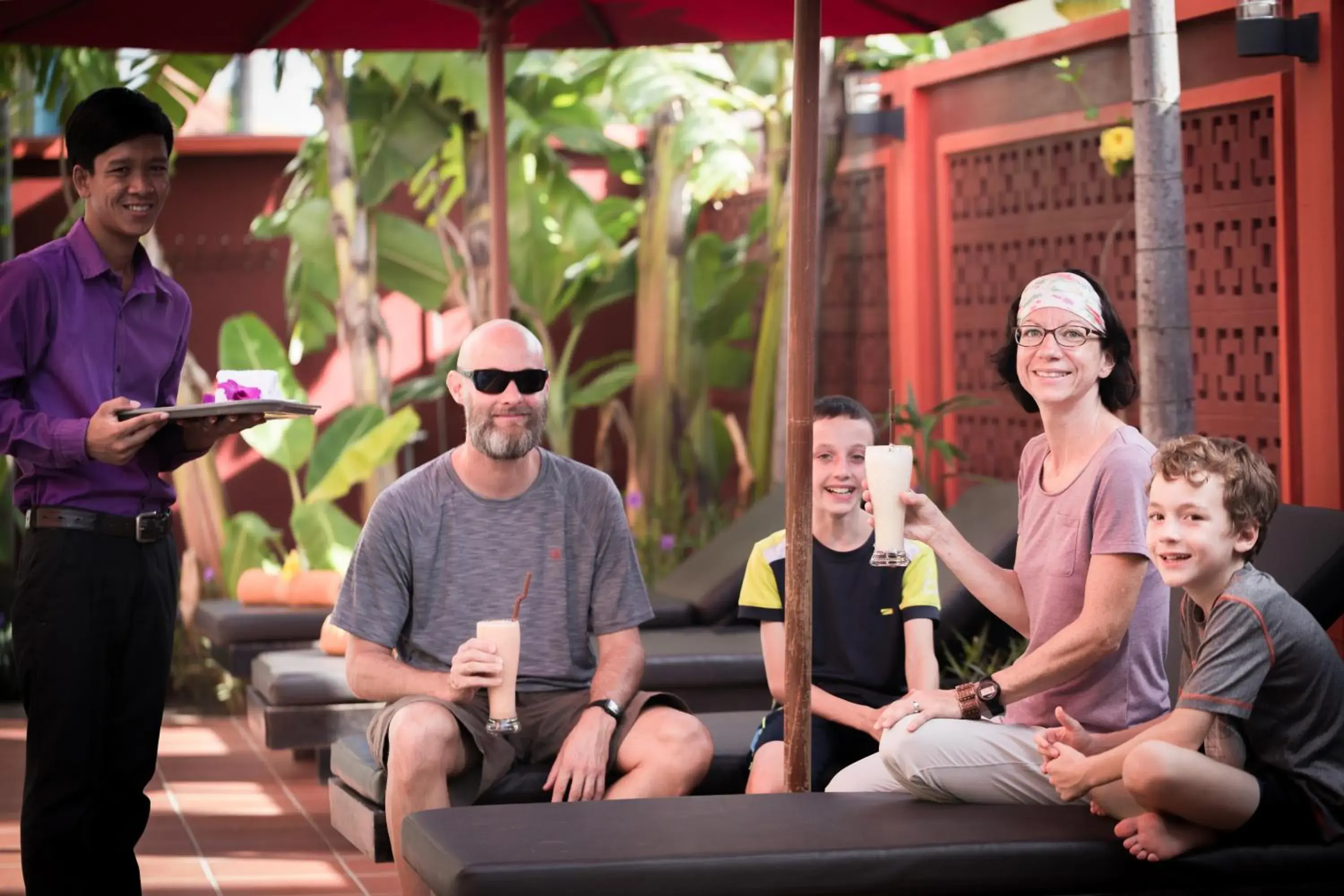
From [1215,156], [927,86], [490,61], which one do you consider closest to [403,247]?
[927,86]

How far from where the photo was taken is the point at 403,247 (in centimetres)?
918

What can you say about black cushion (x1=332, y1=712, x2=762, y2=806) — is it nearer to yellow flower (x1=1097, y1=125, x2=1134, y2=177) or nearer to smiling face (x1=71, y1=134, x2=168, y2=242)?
smiling face (x1=71, y1=134, x2=168, y2=242)

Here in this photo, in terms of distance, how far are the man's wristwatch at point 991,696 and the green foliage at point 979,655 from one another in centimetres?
208

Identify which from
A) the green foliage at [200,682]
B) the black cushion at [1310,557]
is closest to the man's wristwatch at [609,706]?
the black cushion at [1310,557]

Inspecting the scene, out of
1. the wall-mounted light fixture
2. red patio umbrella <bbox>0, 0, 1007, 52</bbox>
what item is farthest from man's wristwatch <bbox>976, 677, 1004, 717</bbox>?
the wall-mounted light fixture

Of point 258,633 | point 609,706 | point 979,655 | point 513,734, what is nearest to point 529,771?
point 513,734

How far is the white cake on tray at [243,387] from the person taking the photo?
Answer: 12.8ft

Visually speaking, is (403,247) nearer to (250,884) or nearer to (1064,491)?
(250,884)

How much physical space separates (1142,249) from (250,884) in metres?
3.13

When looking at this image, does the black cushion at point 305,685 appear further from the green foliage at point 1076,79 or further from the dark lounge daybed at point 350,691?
the green foliage at point 1076,79

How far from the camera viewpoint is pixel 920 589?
4.12m

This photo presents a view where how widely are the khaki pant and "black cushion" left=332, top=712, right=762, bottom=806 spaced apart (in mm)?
782

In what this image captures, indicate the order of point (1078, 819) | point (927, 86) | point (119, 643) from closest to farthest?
point (1078, 819)
point (119, 643)
point (927, 86)

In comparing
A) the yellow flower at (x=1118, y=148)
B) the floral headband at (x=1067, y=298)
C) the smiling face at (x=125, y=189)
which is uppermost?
the yellow flower at (x=1118, y=148)
